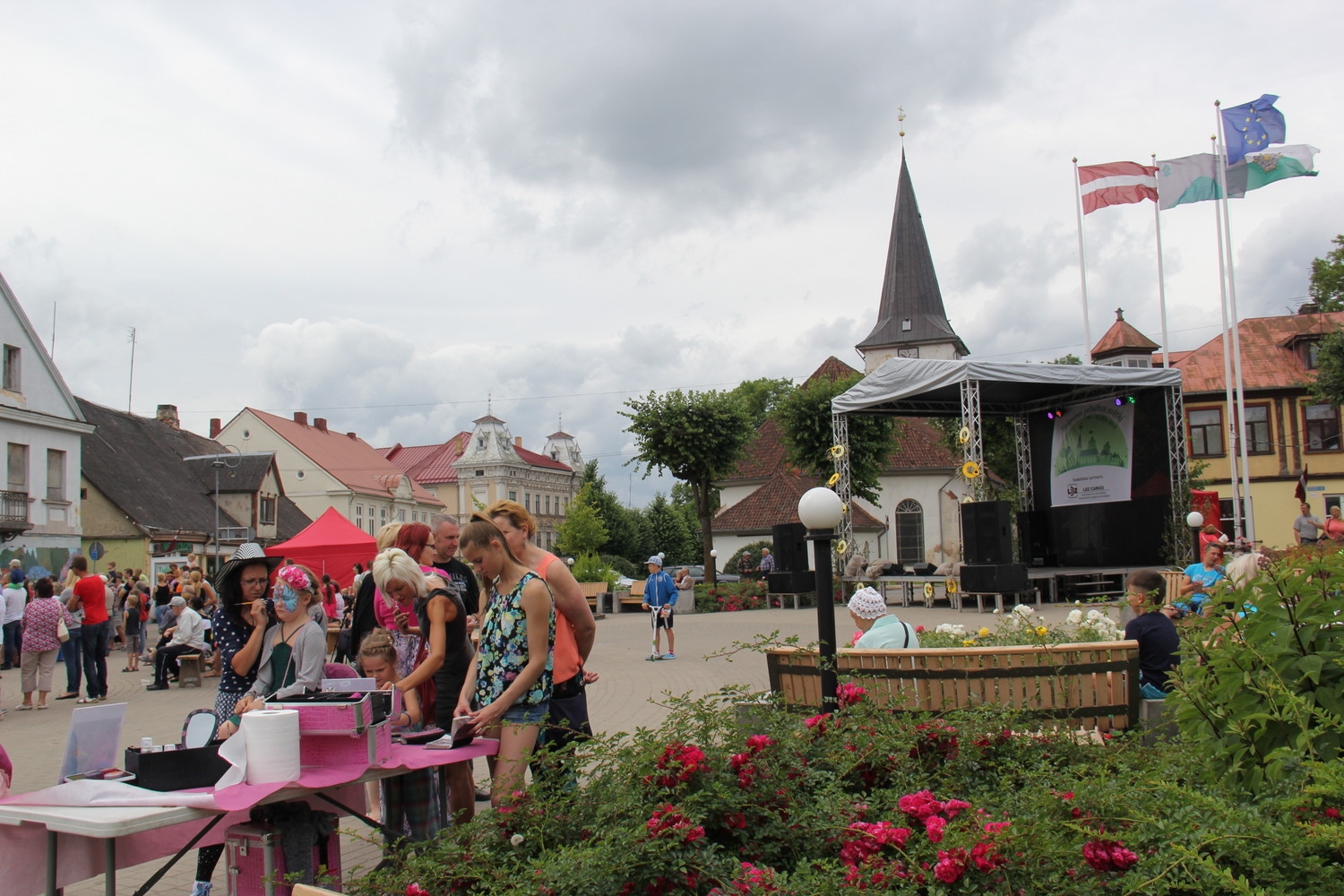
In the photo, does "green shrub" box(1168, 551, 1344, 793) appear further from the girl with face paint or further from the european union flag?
the european union flag

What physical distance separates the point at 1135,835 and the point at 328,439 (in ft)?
263

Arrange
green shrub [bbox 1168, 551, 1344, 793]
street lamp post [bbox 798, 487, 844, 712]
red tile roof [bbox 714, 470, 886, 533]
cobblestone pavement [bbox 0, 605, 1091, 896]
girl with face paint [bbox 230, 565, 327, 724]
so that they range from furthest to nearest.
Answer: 1. red tile roof [bbox 714, 470, 886, 533]
2. cobblestone pavement [bbox 0, 605, 1091, 896]
3. street lamp post [bbox 798, 487, 844, 712]
4. girl with face paint [bbox 230, 565, 327, 724]
5. green shrub [bbox 1168, 551, 1344, 793]

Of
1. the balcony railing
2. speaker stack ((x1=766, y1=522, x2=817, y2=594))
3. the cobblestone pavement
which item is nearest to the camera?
the cobblestone pavement

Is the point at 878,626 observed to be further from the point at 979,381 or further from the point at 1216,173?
the point at 1216,173

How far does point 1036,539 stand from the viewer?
2806cm

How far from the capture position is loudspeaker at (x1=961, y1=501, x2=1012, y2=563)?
836 inches

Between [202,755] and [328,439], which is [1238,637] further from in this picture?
[328,439]

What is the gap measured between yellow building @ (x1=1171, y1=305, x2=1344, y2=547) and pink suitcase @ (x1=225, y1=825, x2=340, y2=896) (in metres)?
44.7

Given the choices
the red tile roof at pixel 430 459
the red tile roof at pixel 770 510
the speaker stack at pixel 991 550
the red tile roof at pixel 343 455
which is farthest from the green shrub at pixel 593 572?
the red tile roof at pixel 430 459

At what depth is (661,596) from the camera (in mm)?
16625

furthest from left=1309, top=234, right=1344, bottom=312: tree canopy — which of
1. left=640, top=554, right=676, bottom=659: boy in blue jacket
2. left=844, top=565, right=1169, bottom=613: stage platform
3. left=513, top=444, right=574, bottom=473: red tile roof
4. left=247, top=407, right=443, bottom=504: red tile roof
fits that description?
left=513, top=444, right=574, bottom=473: red tile roof

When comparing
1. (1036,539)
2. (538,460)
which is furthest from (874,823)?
(538,460)

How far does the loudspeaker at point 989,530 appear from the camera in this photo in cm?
2123

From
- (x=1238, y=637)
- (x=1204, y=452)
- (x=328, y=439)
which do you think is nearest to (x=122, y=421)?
(x=328, y=439)
